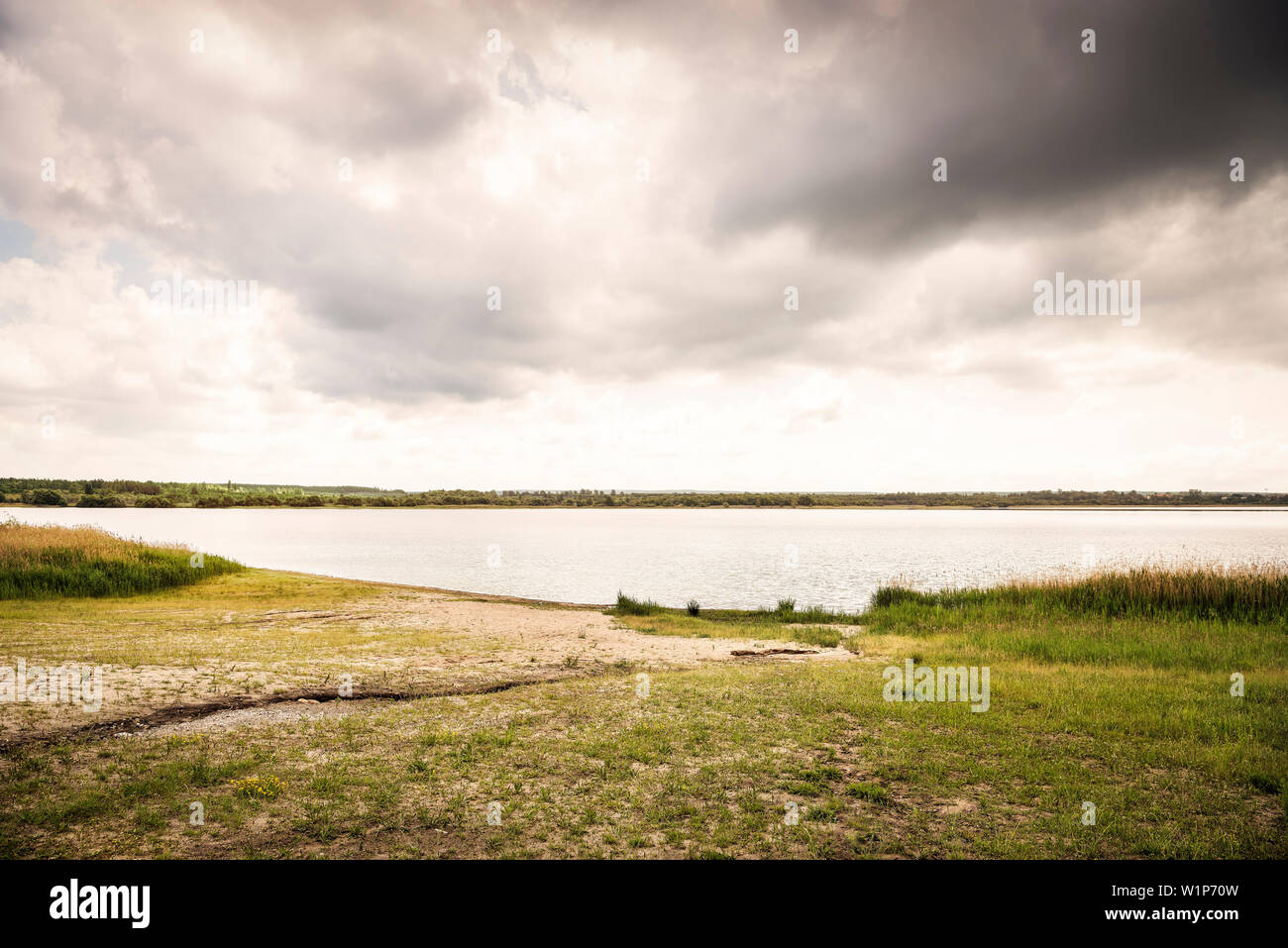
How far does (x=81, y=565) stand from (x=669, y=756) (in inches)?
1238

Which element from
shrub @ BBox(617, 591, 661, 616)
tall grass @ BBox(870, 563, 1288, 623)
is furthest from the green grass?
tall grass @ BBox(870, 563, 1288, 623)

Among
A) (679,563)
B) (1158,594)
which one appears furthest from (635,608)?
(679,563)

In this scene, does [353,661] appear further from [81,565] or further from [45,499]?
[45,499]

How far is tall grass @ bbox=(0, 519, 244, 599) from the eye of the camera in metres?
25.9

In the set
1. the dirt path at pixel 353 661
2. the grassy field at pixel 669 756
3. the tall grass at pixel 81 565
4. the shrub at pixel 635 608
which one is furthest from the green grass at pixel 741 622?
the tall grass at pixel 81 565

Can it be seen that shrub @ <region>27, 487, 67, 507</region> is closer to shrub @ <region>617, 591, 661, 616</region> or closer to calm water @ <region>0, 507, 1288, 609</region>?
calm water @ <region>0, 507, 1288, 609</region>

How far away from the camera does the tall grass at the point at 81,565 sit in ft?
85.0

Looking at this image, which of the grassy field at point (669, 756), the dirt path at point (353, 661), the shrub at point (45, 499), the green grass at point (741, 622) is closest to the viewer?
the grassy field at point (669, 756)

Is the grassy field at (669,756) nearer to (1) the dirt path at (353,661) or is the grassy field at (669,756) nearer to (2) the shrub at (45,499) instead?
(1) the dirt path at (353,661)

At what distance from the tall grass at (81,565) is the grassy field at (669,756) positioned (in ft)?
30.2

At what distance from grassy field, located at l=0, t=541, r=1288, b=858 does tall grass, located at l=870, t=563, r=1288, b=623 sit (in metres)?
2.10

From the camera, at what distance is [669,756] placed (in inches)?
382
